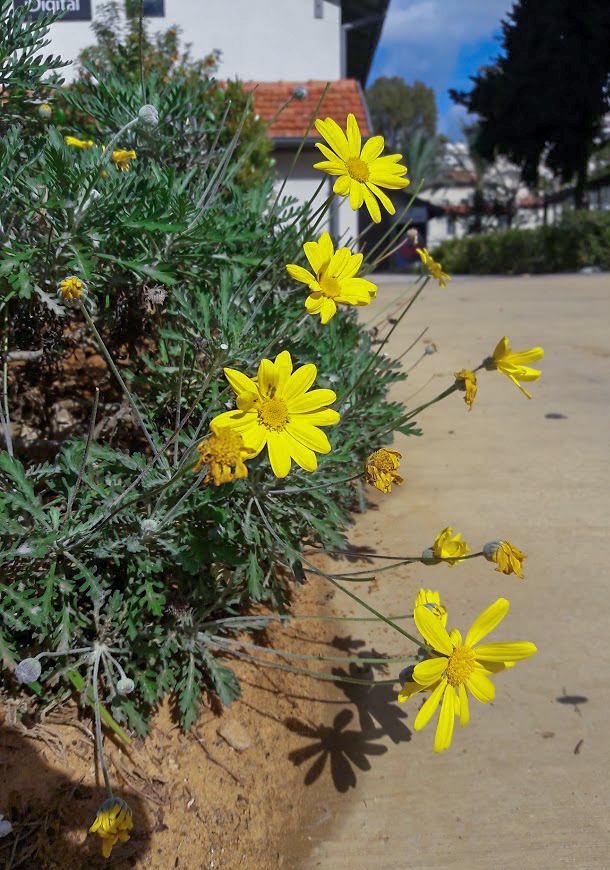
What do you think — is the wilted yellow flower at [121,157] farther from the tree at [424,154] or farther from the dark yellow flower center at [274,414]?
the tree at [424,154]

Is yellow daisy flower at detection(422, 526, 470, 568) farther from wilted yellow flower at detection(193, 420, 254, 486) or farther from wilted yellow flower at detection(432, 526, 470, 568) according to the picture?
wilted yellow flower at detection(193, 420, 254, 486)

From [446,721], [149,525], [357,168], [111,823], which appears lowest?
[111,823]

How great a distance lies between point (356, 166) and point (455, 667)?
4.15 feet

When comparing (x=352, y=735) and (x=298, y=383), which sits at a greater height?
(x=298, y=383)

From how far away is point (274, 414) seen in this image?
1.54 m

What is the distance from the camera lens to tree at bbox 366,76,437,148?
6322 centimetres

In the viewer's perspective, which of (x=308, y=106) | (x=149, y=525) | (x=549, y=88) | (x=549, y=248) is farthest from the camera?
(x=549, y=88)

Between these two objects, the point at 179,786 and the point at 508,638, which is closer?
the point at 179,786

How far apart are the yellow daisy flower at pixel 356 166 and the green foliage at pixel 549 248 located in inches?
620

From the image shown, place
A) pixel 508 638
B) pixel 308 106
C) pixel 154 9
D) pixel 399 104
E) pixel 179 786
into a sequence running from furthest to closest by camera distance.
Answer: pixel 399 104 < pixel 154 9 < pixel 308 106 < pixel 508 638 < pixel 179 786

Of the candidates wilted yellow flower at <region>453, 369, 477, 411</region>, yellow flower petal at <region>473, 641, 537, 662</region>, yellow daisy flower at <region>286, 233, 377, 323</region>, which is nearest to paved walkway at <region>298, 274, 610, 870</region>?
yellow flower petal at <region>473, 641, 537, 662</region>

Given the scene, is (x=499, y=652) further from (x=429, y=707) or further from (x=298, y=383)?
(x=298, y=383)

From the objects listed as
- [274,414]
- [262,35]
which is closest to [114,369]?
[274,414]

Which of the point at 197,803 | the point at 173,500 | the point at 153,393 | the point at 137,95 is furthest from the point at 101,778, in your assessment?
the point at 137,95
